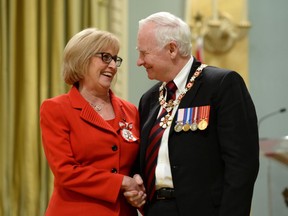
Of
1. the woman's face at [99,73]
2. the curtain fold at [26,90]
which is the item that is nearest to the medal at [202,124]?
the woman's face at [99,73]

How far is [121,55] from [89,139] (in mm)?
1924

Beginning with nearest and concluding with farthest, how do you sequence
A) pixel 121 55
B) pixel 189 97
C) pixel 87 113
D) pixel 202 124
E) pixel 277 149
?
pixel 202 124 < pixel 189 97 < pixel 87 113 < pixel 277 149 < pixel 121 55

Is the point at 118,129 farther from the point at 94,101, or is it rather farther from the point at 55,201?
the point at 55,201

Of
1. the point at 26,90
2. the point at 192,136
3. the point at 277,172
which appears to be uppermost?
the point at 192,136

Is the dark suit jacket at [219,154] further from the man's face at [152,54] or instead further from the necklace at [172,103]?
the man's face at [152,54]

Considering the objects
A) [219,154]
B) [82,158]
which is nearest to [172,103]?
[219,154]

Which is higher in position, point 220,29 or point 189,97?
point 220,29

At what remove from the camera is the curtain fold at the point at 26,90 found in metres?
3.96

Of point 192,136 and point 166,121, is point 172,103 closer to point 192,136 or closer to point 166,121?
point 166,121

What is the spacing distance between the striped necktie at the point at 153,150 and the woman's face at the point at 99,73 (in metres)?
0.29

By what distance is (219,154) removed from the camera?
2352 mm

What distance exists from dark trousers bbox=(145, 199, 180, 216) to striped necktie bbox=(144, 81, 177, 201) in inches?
1.9

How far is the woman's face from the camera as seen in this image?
258 centimetres

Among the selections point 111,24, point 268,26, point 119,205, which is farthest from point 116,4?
point 119,205
